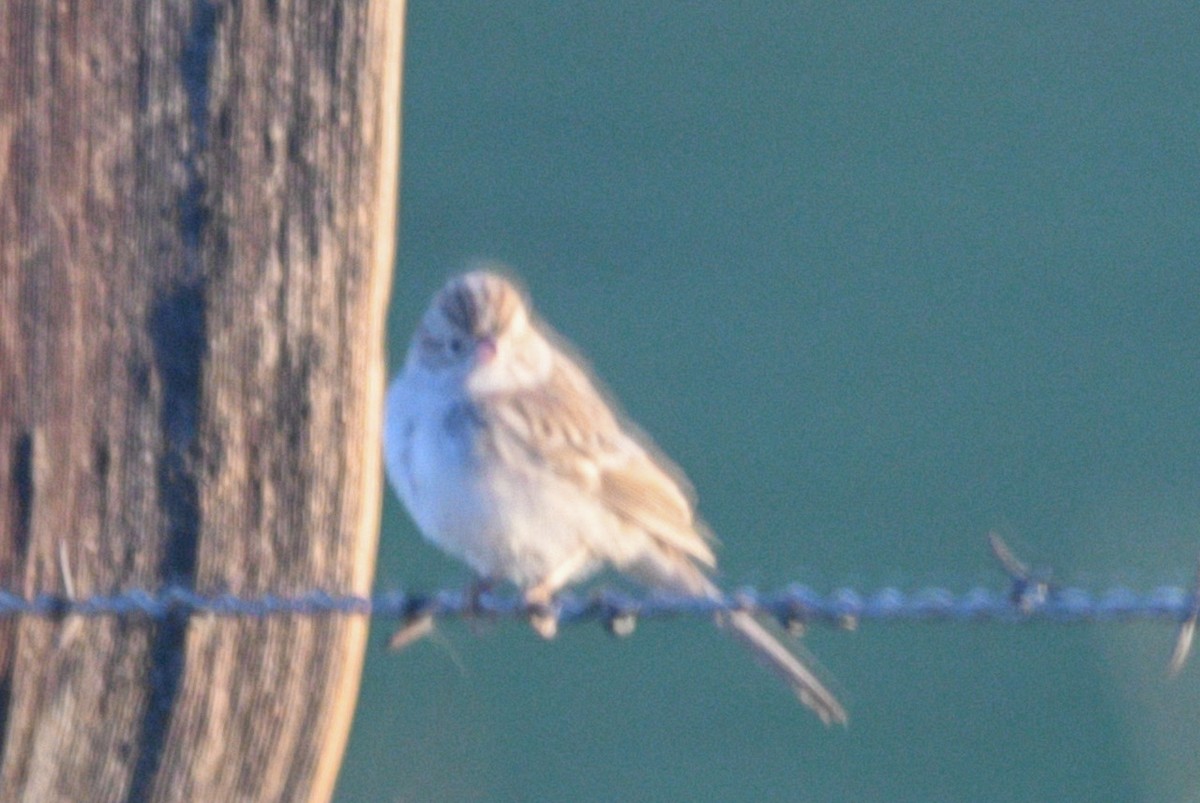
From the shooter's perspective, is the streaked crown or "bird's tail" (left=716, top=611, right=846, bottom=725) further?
the streaked crown

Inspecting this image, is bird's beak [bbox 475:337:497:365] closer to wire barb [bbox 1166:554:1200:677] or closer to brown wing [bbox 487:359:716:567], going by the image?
brown wing [bbox 487:359:716:567]

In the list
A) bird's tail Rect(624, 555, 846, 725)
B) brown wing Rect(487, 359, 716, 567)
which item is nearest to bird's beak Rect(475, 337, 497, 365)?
brown wing Rect(487, 359, 716, 567)

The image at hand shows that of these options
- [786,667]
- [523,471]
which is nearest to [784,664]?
[786,667]

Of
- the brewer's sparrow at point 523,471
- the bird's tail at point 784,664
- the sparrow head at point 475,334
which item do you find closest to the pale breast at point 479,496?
the brewer's sparrow at point 523,471

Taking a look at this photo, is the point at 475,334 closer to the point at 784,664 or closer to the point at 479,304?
the point at 479,304

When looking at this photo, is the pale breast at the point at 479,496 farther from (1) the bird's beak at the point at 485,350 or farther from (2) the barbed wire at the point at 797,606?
(2) the barbed wire at the point at 797,606
